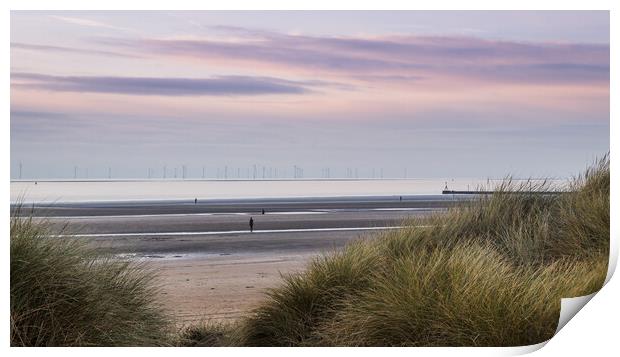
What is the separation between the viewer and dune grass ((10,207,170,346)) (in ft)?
18.4

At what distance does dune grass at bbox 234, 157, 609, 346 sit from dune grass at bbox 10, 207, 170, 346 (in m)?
1.52

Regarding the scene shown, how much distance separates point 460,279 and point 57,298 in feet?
9.76

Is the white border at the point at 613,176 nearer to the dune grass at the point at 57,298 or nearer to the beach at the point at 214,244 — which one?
the dune grass at the point at 57,298

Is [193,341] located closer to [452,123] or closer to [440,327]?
[440,327]

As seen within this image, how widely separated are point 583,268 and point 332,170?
249 inches

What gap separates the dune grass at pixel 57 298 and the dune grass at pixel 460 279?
1524 mm

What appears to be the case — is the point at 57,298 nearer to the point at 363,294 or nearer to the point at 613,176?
the point at 363,294

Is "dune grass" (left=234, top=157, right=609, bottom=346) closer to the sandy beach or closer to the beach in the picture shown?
the beach

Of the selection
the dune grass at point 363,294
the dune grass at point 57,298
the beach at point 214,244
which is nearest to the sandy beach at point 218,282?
the beach at point 214,244

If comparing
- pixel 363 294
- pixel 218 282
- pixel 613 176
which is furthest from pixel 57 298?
pixel 218 282

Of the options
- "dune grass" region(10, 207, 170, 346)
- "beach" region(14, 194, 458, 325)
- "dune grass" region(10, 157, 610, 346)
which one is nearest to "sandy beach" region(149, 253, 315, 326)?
"beach" region(14, 194, 458, 325)

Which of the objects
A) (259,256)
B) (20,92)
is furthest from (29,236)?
(259,256)

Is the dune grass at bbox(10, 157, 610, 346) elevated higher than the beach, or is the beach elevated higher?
the dune grass at bbox(10, 157, 610, 346)

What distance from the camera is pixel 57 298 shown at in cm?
556
